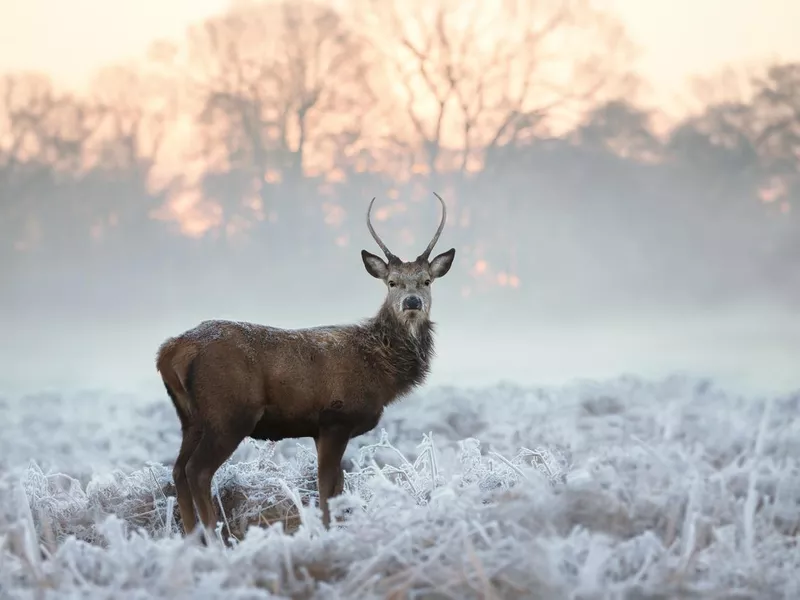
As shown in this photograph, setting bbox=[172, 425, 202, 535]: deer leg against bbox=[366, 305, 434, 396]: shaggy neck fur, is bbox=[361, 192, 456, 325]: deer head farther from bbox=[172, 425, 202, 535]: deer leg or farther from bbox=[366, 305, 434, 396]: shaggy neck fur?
bbox=[172, 425, 202, 535]: deer leg

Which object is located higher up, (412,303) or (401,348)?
(412,303)

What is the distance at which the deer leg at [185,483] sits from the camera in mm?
8273

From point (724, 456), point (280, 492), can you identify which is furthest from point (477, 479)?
point (724, 456)

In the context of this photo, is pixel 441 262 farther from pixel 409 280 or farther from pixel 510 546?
pixel 510 546

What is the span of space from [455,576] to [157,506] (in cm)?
489

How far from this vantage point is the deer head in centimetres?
964

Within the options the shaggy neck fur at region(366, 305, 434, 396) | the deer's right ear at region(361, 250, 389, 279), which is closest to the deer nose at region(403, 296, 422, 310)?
the shaggy neck fur at region(366, 305, 434, 396)

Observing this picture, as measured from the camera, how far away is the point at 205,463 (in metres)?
8.12

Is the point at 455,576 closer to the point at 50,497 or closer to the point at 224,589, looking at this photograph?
the point at 224,589

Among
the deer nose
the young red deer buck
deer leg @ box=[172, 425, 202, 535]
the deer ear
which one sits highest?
the deer ear

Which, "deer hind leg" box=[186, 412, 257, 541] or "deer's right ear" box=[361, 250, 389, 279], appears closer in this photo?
"deer hind leg" box=[186, 412, 257, 541]

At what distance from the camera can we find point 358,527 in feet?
19.1

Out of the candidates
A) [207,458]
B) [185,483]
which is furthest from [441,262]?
[185,483]

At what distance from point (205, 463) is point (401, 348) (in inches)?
88.3
